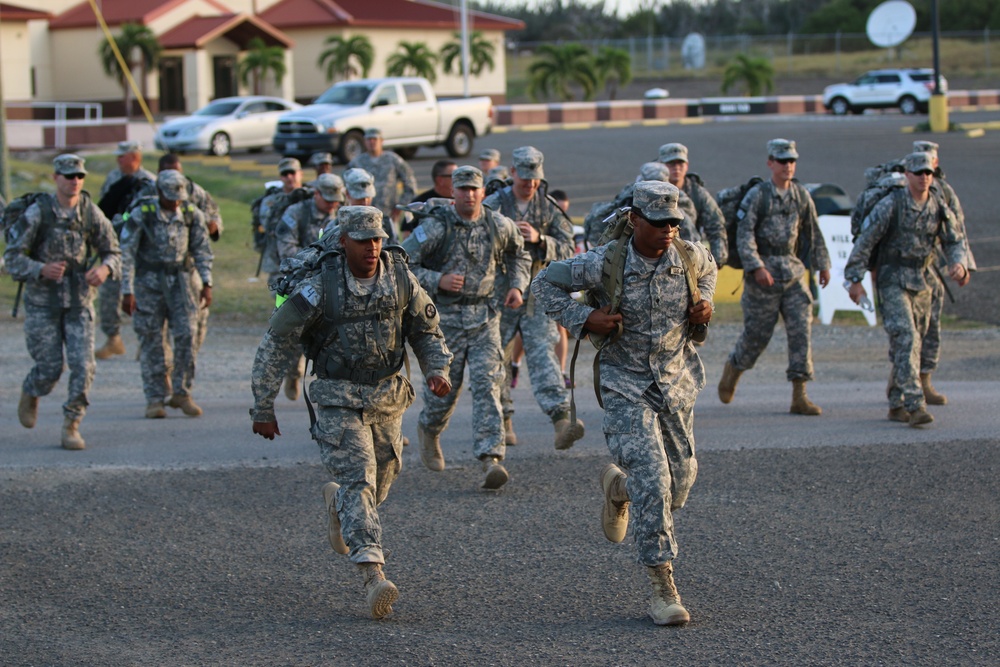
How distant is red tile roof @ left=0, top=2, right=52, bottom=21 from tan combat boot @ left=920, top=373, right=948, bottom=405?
4138 centimetres

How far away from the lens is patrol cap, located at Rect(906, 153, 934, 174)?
982 cm

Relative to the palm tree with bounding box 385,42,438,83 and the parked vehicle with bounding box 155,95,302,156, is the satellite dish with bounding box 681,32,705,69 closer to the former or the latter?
the palm tree with bounding box 385,42,438,83

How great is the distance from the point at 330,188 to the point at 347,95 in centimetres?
2266

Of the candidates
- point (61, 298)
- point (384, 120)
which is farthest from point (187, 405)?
point (384, 120)

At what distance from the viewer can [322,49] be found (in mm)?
56469

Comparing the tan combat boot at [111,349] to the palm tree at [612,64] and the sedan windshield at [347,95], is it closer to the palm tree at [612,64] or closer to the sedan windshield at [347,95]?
the sedan windshield at [347,95]

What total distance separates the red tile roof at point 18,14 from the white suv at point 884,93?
97.3ft

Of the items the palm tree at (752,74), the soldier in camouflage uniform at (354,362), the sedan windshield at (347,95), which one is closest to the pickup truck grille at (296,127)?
the sedan windshield at (347,95)

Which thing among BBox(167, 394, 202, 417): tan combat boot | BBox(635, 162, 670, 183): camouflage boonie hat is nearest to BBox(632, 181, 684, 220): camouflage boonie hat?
BBox(635, 162, 670, 183): camouflage boonie hat

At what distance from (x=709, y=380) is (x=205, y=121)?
85.5ft

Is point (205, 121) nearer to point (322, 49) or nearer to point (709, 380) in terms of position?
point (322, 49)

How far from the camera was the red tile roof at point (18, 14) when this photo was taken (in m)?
45.7

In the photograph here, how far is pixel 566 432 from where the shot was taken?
889cm

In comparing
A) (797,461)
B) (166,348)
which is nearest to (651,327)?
(797,461)
